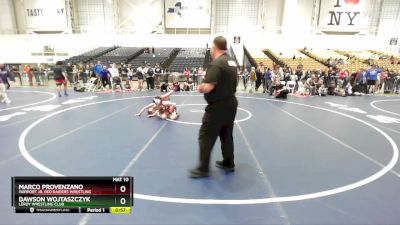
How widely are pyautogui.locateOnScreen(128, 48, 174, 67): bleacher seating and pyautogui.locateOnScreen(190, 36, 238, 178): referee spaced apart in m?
18.2

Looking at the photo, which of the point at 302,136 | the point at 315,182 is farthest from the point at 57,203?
the point at 302,136

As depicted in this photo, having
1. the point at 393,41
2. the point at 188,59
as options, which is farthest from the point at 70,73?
the point at 393,41

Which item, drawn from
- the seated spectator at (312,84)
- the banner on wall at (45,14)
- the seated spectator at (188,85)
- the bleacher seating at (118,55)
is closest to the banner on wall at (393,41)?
the seated spectator at (312,84)

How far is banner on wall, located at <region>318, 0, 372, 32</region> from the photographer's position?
27.3 metres

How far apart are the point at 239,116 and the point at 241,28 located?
76.5ft

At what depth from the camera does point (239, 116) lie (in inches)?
343

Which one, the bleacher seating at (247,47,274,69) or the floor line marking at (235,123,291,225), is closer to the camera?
the floor line marking at (235,123,291,225)

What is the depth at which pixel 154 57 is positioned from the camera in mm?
24328

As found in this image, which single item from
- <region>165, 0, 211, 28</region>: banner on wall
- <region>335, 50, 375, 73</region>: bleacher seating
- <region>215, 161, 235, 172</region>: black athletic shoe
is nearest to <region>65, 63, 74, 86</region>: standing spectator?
<region>165, 0, 211, 28</region>: banner on wall

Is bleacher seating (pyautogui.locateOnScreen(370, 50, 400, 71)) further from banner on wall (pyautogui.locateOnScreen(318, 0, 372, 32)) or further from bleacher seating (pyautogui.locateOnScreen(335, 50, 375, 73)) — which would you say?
banner on wall (pyautogui.locateOnScreen(318, 0, 372, 32))

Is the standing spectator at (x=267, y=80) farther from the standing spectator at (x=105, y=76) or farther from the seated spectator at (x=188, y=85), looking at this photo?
the standing spectator at (x=105, y=76)

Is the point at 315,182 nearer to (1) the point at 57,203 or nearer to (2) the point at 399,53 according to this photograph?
(1) the point at 57,203

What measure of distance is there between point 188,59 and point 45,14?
16754mm

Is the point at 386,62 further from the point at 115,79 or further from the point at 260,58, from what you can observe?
the point at 115,79
